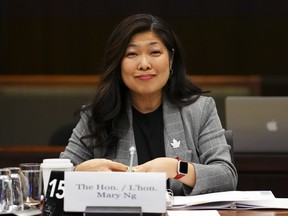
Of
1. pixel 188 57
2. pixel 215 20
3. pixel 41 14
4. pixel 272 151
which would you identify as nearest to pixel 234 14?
pixel 215 20

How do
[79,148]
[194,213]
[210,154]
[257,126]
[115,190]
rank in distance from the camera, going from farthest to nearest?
[257,126], [79,148], [210,154], [194,213], [115,190]

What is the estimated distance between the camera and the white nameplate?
191 centimetres

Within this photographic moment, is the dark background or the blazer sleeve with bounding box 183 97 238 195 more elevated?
the dark background

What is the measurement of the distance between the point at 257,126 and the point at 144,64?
0.73 metres

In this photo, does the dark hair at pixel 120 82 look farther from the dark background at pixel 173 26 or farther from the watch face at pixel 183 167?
the dark background at pixel 173 26

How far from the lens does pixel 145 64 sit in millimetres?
2836

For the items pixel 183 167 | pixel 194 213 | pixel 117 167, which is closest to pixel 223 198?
pixel 194 213

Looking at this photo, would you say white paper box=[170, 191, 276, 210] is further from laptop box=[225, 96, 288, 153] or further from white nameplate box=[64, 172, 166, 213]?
laptop box=[225, 96, 288, 153]

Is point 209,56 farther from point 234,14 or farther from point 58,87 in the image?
point 58,87

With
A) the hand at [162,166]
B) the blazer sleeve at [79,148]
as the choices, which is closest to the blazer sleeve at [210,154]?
the hand at [162,166]

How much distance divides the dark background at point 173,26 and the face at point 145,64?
4.19m

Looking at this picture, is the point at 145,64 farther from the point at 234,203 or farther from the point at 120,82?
the point at 234,203

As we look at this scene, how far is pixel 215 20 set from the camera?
7078 mm

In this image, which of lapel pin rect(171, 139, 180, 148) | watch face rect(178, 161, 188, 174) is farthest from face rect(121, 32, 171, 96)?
watch face rect(178, 161, 188, 174)
